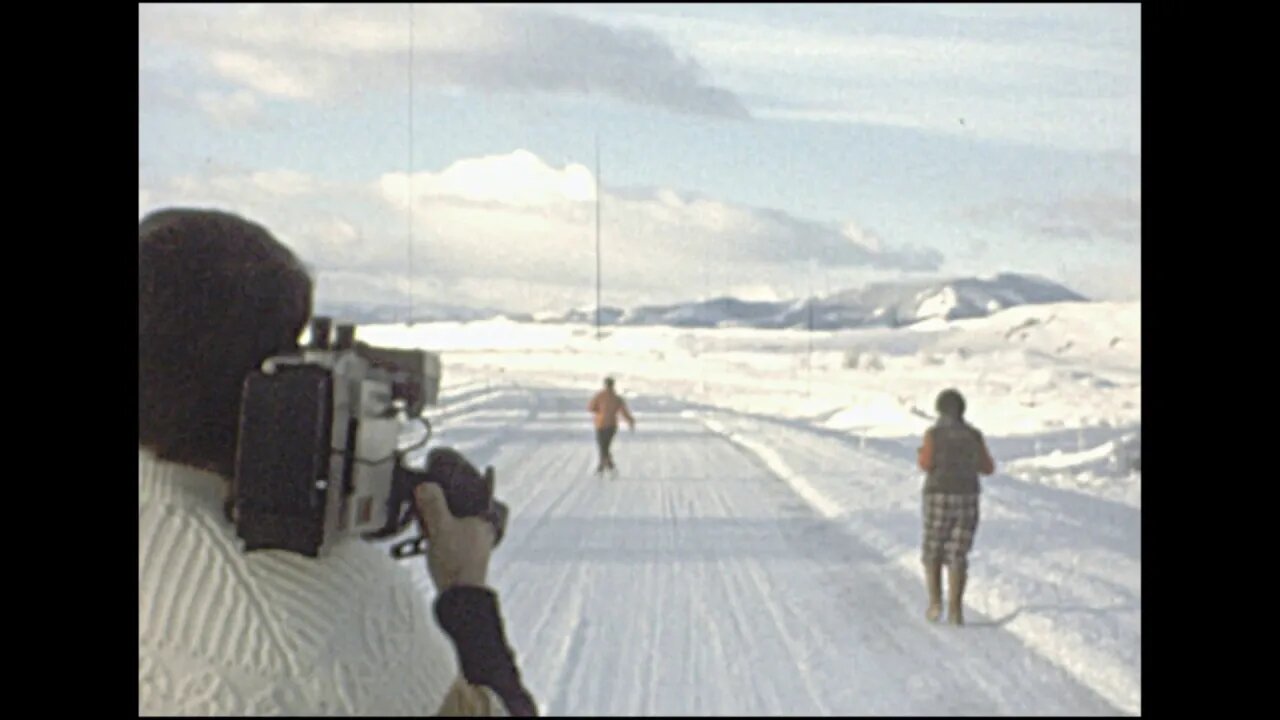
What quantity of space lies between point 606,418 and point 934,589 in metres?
11.6

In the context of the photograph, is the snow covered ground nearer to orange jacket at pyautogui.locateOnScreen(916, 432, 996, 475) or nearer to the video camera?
the video camera

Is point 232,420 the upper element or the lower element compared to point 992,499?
upper

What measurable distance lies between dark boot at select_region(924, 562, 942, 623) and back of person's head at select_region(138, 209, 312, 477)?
9590mm

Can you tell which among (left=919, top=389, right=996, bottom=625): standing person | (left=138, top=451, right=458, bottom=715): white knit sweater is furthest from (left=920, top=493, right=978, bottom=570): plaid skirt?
(left=138, top=451, right=458, bottom=715): white knit sweater

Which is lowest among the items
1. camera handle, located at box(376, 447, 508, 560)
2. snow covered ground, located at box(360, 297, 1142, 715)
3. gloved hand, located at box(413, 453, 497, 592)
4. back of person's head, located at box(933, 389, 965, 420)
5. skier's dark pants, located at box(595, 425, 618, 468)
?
snow covered ground, located at box(360, 297, 1142, 715)

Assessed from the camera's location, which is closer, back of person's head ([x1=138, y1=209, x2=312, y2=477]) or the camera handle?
back of person's head ([x1=138, y1=209, x2=312, y2=477])

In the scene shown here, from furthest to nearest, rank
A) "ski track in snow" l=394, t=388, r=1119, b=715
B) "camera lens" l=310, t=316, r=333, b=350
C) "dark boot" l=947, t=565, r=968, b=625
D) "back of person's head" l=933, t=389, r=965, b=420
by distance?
"back of person's head" l=933, t=389, r=965, b=420 → "dark boot" l=947, t=565, r=968, b=625 → "ski track in snow" l=394, t=388, r=1119, b=715 → "camera lens" l=310, t=316, r=333, b=350

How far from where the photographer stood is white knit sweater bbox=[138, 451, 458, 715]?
5.34 ft

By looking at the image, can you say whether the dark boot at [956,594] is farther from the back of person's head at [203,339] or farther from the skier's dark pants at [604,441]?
the skier's dark pants at [604,441]
